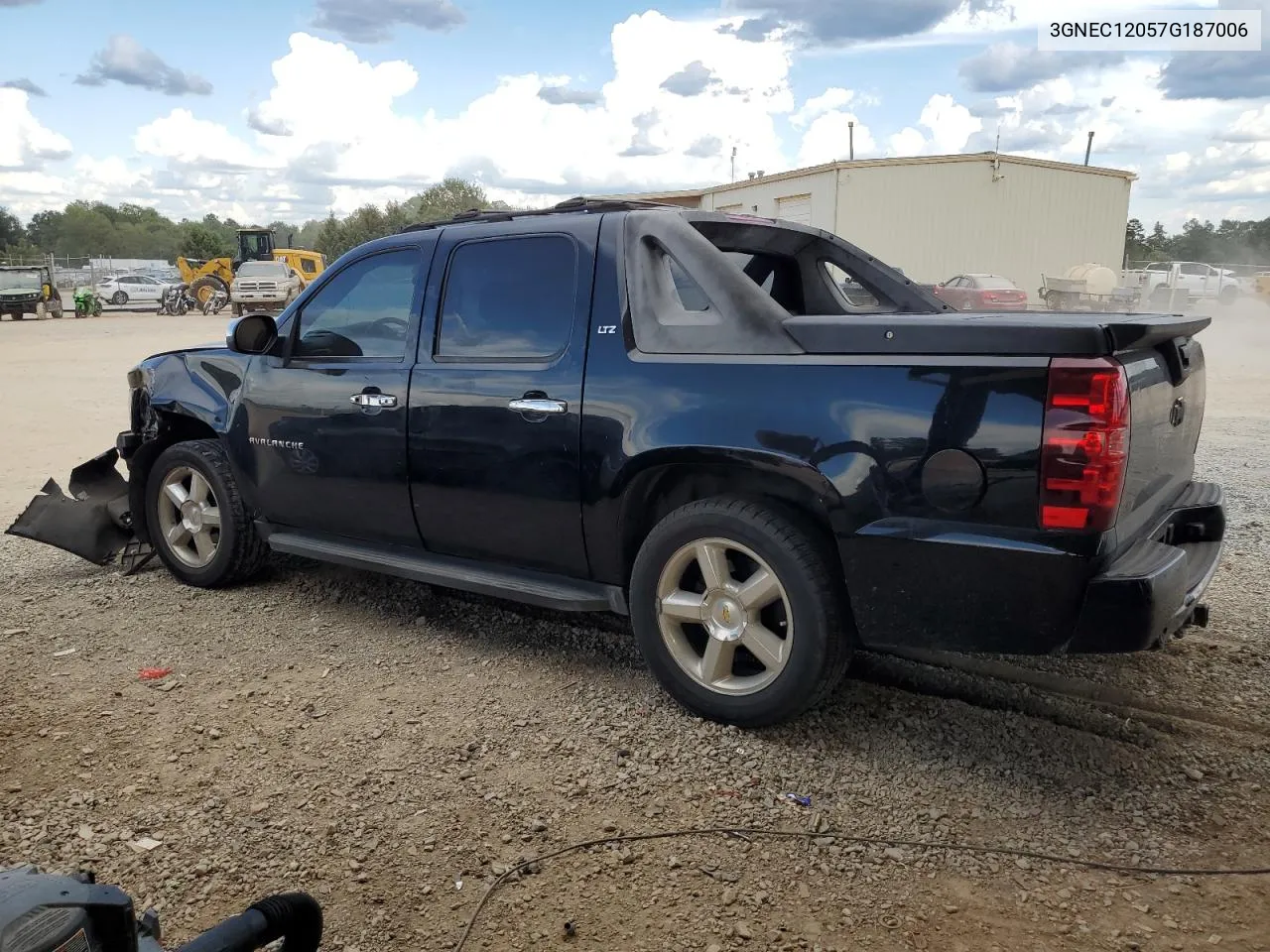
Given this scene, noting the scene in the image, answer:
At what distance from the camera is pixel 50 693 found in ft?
13.4

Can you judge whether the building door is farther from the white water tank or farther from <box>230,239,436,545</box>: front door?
<box>230,239,436,545</box>: front door

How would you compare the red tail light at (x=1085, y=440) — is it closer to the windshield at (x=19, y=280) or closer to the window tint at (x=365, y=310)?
the window tint at (x=365, y=310)

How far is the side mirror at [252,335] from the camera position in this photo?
4.86 meters

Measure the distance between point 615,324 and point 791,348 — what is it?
29.3 inches

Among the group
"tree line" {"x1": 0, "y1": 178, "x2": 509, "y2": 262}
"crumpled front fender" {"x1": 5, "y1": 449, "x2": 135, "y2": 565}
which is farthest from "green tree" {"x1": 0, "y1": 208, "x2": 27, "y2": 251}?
"crumpled front fender" {"x1": 5, "y1": 449, "x2": 135, "y2": 565}

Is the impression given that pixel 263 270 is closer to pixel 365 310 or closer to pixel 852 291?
pixel 365 310

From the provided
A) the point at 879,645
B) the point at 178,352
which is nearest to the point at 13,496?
the point at 178,352

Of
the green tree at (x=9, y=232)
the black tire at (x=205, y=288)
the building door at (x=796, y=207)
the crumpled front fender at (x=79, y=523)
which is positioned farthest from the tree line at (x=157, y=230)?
the crumpled front fender at (x=79, y=523)

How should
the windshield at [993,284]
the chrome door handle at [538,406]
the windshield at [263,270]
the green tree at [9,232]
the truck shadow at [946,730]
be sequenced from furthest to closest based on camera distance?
1. the green tree at [9,232]
2. the windshield at [263,270]
3. the windshield at [993,284]
4. the chrome door handle at [538,406]
5. the truck shadow at [946,730]

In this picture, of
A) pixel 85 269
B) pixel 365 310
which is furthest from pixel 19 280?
pixel 365 310

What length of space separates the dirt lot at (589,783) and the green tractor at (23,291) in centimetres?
3516

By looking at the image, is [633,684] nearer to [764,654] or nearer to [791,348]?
[764,654]

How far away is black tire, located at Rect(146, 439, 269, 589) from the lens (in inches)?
203

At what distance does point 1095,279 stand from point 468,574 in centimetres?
2582
